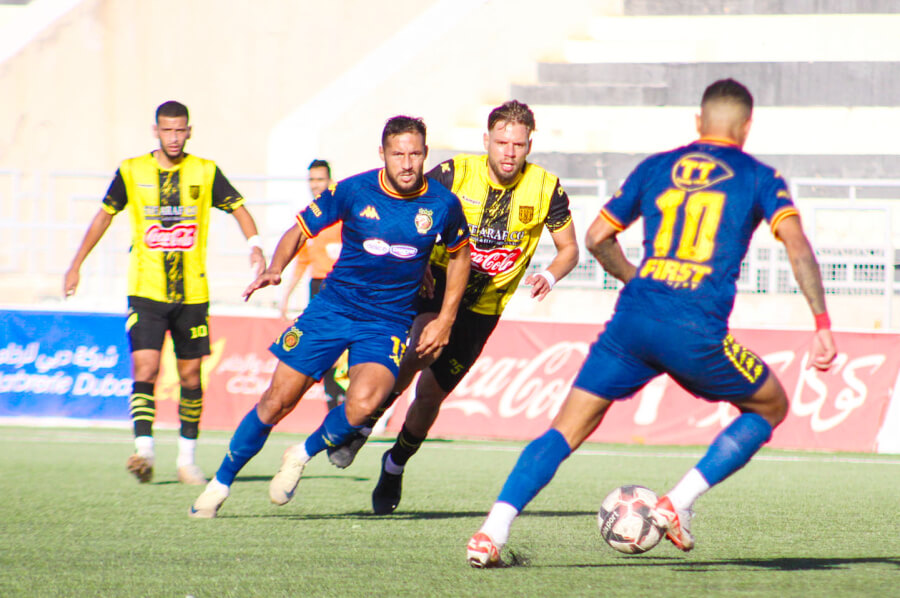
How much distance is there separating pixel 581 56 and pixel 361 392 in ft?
48.4

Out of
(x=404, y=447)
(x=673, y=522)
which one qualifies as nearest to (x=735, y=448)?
(x=673, y=522)

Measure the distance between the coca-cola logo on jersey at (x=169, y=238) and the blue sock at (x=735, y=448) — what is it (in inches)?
180

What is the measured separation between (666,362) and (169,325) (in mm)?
4590

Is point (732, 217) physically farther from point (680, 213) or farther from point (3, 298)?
point (3, 298)

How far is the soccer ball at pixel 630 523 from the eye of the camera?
4.91 metres

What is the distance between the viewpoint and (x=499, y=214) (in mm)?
6621

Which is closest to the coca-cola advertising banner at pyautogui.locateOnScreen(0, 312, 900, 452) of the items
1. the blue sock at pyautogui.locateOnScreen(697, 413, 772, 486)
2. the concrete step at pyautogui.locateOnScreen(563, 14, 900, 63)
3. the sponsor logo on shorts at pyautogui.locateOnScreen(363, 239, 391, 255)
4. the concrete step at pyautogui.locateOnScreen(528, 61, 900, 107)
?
the sponsor logo on shorts at pyautogui.locateOnScreen(363, 239, 391, 255)

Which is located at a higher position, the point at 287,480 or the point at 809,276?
the point at 809,276

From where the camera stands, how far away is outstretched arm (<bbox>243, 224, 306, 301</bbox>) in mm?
6121

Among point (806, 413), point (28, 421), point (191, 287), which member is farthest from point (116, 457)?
point (806, 413)

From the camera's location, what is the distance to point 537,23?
20.1m

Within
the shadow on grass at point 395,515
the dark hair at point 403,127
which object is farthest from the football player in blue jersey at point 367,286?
the shadow on grass at point 395,515

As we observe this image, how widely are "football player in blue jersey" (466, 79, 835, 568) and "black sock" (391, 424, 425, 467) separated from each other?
209 centimetres

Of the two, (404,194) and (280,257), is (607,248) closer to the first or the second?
(404,194)
